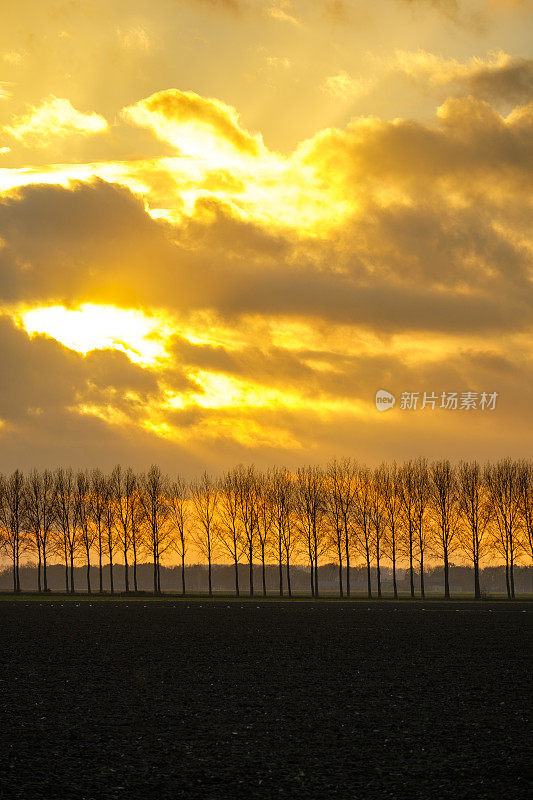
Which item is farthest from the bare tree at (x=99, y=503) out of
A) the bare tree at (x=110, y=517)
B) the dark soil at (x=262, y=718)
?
the dark soil at (x=262, y=718)

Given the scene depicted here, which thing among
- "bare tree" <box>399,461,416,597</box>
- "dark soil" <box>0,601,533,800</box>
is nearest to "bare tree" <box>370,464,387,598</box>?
"bare tree" <box>399,461,416,597</box>

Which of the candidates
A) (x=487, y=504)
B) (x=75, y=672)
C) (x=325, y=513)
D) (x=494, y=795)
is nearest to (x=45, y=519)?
(x=325, y=513)

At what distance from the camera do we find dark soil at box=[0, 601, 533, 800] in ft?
51.9

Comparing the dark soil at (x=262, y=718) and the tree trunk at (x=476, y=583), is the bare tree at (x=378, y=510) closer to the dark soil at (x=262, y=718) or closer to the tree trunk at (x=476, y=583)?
the tree trunk at (x=476, y=583)

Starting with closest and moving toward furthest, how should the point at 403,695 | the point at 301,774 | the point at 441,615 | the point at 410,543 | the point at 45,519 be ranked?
the point at 301,774
the point at 403,695
the point at 441,615
the point at 410,543
the point at 45,519

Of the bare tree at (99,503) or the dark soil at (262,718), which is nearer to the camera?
the dark soil at (262,718)

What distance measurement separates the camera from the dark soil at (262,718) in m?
15.8

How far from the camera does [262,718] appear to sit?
21.3 meters

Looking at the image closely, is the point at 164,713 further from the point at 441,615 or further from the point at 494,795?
the point at 441,615

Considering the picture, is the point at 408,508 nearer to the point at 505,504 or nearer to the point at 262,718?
the point at 505,504

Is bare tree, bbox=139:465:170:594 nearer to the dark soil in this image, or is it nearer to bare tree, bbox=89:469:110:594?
bare tree, bbox=89:469:110:594

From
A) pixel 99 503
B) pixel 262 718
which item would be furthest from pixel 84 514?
pixel 262 718

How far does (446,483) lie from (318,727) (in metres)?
107

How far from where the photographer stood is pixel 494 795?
15.1 meters
